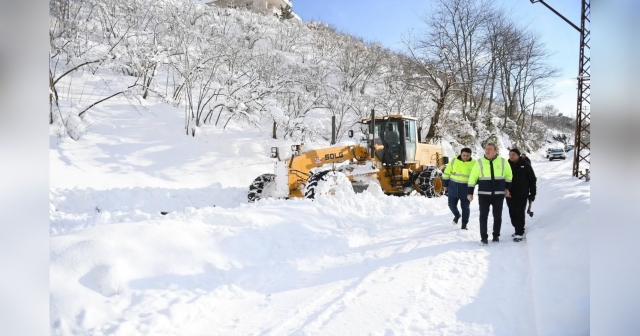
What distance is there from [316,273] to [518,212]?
3197 millimetres

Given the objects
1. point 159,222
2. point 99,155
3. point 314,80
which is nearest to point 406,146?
point 159,222

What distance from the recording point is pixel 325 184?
23.6 ft

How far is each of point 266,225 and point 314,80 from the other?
18.4m

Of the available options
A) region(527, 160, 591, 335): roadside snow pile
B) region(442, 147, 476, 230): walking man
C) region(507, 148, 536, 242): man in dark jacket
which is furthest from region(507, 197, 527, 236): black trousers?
region(442, 147, 476, 230): walking man

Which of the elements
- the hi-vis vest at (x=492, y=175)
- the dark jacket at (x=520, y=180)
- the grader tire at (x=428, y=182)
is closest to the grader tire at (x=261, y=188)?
the grader tire at (x=428, y=182)

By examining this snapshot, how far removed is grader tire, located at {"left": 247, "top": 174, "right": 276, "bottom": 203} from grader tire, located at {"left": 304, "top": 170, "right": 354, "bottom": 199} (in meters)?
1.33

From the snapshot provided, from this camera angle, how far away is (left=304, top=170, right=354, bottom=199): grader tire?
23.4 ft

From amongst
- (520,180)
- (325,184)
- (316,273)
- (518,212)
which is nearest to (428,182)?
(325,184)

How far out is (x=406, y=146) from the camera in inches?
371

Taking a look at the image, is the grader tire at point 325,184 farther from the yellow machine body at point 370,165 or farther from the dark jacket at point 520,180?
the dark jacket at point 520,180

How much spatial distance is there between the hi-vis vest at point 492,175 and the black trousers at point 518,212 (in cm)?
27

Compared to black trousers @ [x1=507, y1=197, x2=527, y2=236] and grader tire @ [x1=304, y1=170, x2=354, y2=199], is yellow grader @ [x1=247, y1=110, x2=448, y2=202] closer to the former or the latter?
grader tire @ [x1=304, y1=170, x2=354, y2=199]

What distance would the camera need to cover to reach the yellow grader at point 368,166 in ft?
26.0

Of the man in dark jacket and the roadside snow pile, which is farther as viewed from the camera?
the man in dark jacket
